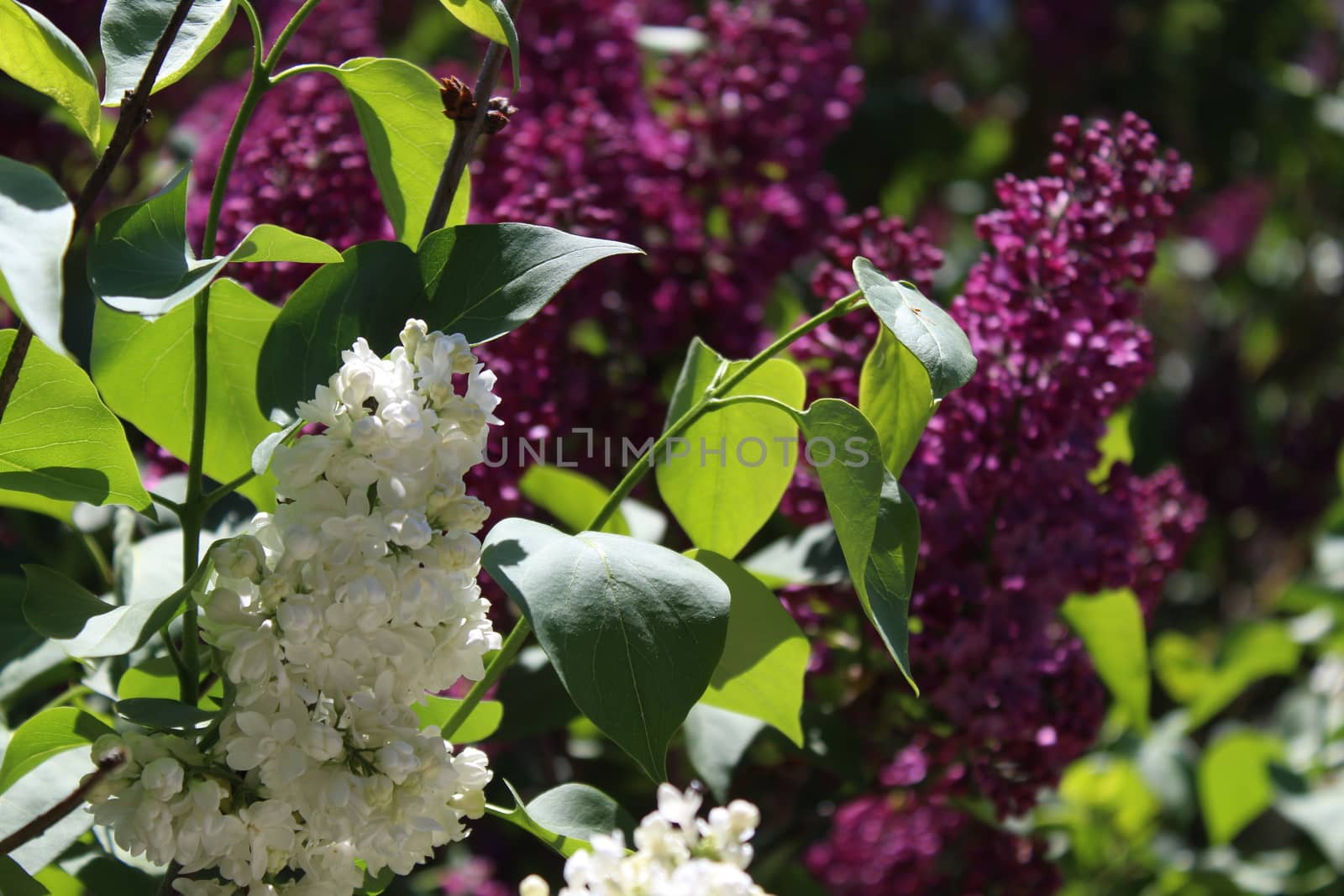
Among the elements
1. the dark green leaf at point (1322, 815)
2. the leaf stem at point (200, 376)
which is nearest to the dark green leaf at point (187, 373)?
the leaf stem at point (200, 376)

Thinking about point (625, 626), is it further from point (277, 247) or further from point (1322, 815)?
point (1322, 815)

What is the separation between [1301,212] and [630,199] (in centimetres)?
101

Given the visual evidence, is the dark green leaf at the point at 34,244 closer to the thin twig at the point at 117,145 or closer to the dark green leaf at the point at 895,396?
the thin twig at the point at 117,145

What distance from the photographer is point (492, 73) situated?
1.15 feet

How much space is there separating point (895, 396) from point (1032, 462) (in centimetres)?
13

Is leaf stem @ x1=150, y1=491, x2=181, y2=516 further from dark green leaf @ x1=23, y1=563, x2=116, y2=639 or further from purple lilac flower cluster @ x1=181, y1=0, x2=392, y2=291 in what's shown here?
purple lilac flower cluster @ x1=181, y1=0, x2=392, y2=291

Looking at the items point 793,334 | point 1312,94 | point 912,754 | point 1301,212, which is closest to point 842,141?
point 1312,94

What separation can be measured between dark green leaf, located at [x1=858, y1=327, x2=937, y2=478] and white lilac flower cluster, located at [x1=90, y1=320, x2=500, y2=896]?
119 millimetres

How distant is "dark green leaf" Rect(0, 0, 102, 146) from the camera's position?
0.96ft

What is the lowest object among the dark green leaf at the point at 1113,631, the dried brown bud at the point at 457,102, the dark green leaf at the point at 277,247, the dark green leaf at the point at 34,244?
the dark green leaf at the point at 1113,631

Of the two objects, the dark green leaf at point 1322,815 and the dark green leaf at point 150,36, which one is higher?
the dark green leaf at point 150,36

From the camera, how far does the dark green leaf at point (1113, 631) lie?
548 millimetres

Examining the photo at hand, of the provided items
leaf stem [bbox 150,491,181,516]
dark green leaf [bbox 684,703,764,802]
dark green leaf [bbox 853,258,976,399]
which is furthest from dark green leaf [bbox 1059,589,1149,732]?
leaf stem [bbox 150,491,181,516]

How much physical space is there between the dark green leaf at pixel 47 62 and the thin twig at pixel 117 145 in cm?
1
